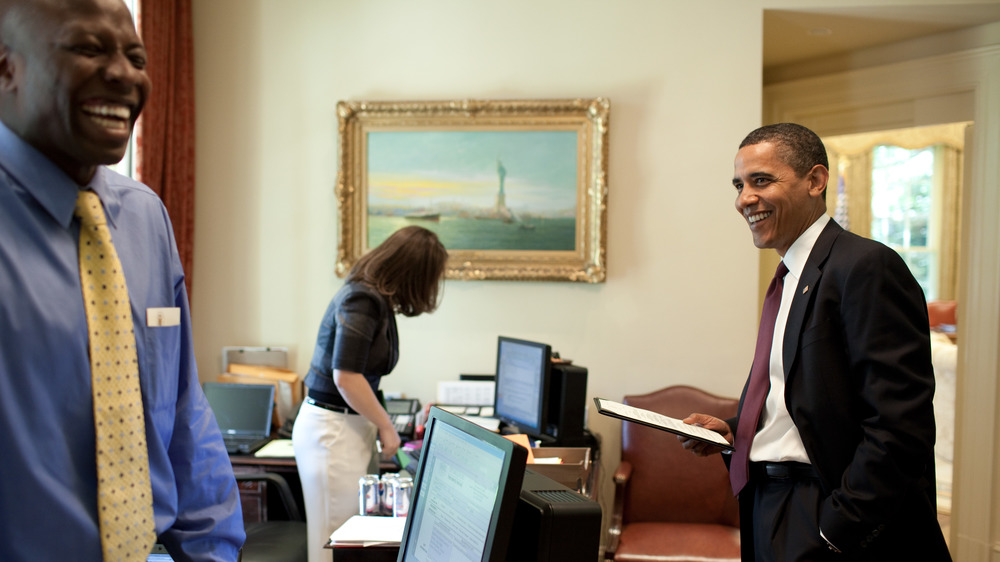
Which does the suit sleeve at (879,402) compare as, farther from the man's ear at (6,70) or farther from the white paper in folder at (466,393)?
the white paper in folder at (466,393)

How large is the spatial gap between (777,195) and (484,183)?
2.21m

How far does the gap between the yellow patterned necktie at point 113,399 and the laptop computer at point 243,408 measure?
8.15ft

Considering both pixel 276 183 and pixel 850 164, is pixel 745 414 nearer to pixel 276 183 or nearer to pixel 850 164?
pixel 276 183

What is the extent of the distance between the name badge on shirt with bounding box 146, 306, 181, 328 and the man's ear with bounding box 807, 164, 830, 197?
151 cm

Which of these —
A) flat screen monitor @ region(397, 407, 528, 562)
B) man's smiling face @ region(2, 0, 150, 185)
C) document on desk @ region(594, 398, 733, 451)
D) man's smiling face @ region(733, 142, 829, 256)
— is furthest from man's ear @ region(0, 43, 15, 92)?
man's smiling face @ region(733, 142, 829, 256)

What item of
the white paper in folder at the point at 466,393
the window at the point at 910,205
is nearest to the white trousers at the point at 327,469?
the white paper in folder at the point at 466,393

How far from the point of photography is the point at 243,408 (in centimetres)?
360

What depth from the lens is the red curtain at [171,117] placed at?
3.56 meters

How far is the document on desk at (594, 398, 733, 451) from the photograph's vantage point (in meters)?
1.75

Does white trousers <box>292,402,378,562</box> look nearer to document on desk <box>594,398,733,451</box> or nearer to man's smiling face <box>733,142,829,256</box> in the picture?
document on desk <box>594,398,733,451</box>

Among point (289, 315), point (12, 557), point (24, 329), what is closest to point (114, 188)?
point (24, 329)

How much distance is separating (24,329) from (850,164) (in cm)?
891

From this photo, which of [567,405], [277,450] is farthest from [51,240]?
[277,450]

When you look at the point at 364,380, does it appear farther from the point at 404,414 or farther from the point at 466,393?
the point at 466,393
